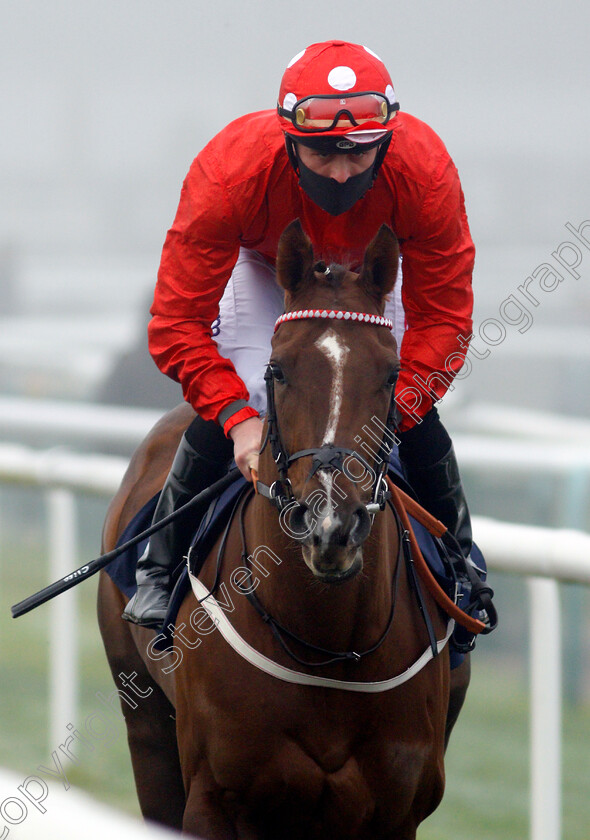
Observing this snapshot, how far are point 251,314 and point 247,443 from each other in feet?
1.83

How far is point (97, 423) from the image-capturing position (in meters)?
5.60

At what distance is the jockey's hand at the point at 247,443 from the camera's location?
2.52 m

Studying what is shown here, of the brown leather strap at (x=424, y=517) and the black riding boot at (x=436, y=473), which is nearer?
the brown leather strap at (x=424, y=517)

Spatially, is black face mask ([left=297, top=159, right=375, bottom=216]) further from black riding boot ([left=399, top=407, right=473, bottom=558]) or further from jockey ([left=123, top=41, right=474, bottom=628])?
black riding boot ([left=399, top=407, right=473, bottom=558])

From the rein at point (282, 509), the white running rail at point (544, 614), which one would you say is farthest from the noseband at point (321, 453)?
the white running rail at point (544, 614)

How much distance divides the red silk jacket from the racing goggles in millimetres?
183

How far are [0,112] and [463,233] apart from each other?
1544 centimetres

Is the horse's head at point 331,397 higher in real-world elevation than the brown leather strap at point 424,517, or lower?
higher

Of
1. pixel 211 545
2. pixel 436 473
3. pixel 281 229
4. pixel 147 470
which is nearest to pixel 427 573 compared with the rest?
pixel 436 473

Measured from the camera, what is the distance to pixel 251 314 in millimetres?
2984

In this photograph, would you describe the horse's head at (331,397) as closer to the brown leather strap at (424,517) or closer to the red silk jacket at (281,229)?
the red silk jacket at (281,229)

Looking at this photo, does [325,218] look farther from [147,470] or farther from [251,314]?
[147,470]

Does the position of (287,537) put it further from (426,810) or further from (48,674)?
(48,674)

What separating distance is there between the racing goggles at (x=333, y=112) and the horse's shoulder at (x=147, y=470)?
4.37ft
